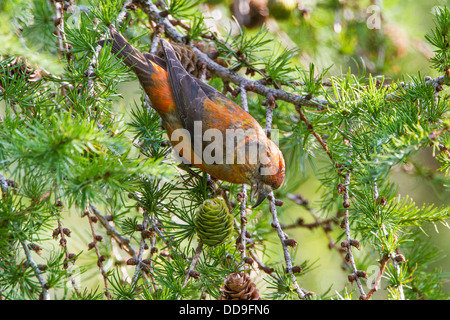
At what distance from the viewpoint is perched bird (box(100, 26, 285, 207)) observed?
8.77 ft

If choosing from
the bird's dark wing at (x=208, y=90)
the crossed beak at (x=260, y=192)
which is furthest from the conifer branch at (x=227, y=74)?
the crossed beak at (x=260, y=192)

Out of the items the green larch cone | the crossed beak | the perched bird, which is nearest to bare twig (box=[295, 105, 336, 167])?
the perched bird

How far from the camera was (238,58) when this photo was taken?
8.79 feet

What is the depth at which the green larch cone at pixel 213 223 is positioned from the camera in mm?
1988

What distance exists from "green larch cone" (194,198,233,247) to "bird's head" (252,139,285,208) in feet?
1.94

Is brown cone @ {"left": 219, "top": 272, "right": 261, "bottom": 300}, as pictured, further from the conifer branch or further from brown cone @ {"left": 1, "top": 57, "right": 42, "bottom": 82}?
brown cone @ {"left": 1, "top": 57, "right": 42, "bottom": 82}

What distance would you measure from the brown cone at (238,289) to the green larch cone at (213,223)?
0.24 m

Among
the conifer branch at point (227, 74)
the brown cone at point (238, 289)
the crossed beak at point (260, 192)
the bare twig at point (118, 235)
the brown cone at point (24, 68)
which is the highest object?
the conifer branch at point (227, 74)

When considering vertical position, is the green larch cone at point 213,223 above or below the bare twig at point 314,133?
below

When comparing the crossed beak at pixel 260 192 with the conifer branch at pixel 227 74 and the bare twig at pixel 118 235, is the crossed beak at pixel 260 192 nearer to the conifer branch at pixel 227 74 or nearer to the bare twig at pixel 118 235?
the conifer branch at pixel 227 74

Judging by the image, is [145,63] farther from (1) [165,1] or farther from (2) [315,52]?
(2) [315,52]
